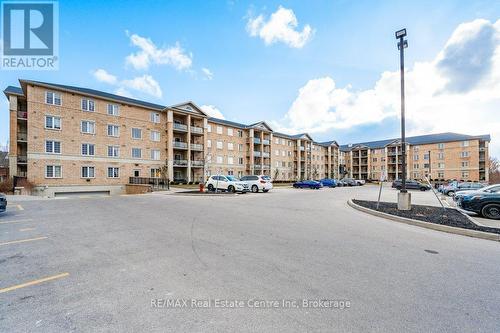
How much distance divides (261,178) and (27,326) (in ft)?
74.3

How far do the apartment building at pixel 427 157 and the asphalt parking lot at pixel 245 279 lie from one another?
5056 cm

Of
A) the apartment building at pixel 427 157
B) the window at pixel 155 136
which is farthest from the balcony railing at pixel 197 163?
the apartment building at pixel 427 157

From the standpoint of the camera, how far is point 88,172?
96.3 ft

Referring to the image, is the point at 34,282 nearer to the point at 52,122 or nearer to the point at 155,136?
the point at 52,122

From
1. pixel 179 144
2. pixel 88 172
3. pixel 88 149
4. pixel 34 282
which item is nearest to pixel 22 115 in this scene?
pixel 88 149

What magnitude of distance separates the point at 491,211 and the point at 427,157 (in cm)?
6661

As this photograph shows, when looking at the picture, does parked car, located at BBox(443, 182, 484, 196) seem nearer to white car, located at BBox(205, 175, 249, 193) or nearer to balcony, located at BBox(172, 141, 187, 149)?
white car, located at BBox(205, 175, 249, 193)

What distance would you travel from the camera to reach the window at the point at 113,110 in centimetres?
3147

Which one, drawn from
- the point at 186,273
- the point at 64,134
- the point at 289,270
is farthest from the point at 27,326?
the point at 64,134

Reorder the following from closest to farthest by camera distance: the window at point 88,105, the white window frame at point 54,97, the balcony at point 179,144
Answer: the white window frame at point 54,97 < the window at point 88,105 < the balcony at point 179,144

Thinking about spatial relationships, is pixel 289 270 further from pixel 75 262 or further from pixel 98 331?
pixel 75 262

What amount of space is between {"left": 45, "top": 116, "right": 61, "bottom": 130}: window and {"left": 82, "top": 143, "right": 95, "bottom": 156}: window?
3338 millimetres

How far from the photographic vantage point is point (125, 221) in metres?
8.62

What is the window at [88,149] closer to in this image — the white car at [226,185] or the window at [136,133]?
the window at [136,133]
